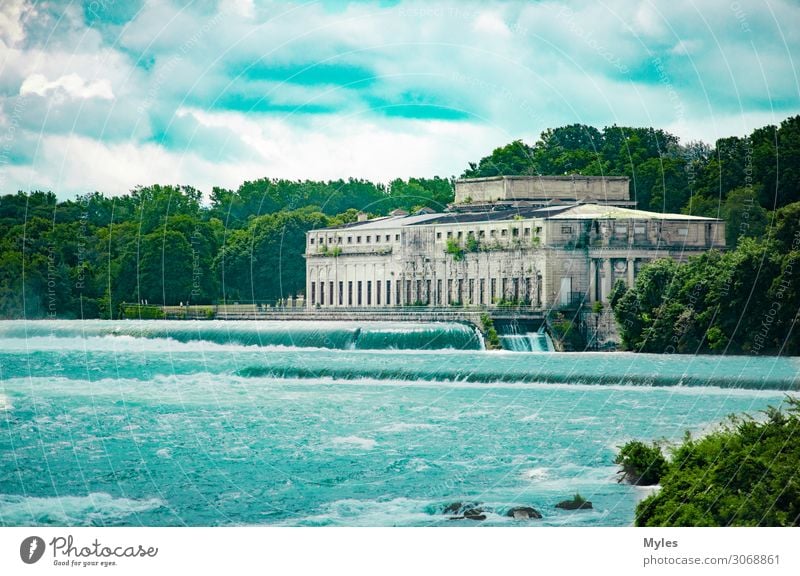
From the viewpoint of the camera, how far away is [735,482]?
117ft

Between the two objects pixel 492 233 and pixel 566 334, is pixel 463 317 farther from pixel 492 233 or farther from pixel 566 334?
pixel 492 233

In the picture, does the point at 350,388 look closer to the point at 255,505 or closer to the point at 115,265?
the point at 255,505

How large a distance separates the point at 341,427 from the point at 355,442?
12.5ft

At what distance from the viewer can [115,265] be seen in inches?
5025

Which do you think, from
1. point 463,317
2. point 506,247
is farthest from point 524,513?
point 506,247

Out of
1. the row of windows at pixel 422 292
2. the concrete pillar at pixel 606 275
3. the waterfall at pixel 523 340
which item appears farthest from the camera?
the row of windows at pixel 422 292

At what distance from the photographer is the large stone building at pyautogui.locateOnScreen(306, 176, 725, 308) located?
342ft

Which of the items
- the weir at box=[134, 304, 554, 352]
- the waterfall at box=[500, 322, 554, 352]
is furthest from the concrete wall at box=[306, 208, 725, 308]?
the waterfall at box=[500, 322, 554, 352]

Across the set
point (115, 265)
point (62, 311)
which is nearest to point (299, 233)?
point (115, 265)

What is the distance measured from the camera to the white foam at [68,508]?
129 ft

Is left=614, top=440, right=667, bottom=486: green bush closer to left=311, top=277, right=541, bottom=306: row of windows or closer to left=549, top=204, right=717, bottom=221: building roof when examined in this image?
left=549, top=204, right=717, bottom=221: building roof

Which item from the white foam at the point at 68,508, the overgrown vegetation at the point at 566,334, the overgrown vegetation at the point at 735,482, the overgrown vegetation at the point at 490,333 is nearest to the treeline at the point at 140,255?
the overgrown vegetation at the point at 490,333

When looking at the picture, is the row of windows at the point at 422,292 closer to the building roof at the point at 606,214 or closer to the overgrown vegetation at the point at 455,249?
the overgrown vegetation at the point at 455,249

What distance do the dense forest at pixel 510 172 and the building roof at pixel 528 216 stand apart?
5.71 meters
